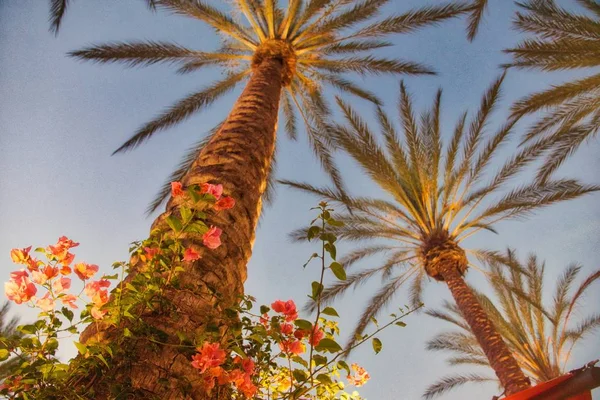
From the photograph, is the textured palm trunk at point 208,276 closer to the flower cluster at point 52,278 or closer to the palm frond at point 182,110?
the flower cluster at point 52,278

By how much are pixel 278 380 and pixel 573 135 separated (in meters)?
8.11

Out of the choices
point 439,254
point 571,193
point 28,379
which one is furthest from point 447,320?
point 28,379

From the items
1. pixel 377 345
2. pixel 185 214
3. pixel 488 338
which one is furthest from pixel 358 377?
pixel 488 338

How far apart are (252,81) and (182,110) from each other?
3747 millimetres

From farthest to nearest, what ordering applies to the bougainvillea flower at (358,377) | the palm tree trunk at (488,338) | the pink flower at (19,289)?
the palm tree trunk at (488,338) → the bougainvillea flower at (358,377) → the pink flower at (19,289)

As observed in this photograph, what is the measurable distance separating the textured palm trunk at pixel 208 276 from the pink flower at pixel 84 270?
21cm

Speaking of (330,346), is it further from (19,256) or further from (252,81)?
(252,81)

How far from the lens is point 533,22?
25.7 ft

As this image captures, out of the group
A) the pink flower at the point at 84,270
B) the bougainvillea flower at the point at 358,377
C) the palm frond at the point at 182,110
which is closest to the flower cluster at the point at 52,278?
the pink flower at the point at 84,270

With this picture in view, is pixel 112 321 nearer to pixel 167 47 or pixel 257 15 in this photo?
pixel 167 47

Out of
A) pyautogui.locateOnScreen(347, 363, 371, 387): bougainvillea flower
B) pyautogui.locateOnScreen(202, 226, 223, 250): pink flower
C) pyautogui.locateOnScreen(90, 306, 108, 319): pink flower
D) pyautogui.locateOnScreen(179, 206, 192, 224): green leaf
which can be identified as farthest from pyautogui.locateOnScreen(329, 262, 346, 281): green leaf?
pyautogui.locateOnScreen(347, 363, 371, 387): bougainvillea flower

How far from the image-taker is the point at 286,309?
2051mm

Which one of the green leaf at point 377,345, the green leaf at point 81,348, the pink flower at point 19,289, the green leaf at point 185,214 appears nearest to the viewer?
the green leaf at point 81,348

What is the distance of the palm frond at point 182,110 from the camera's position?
327 inches
